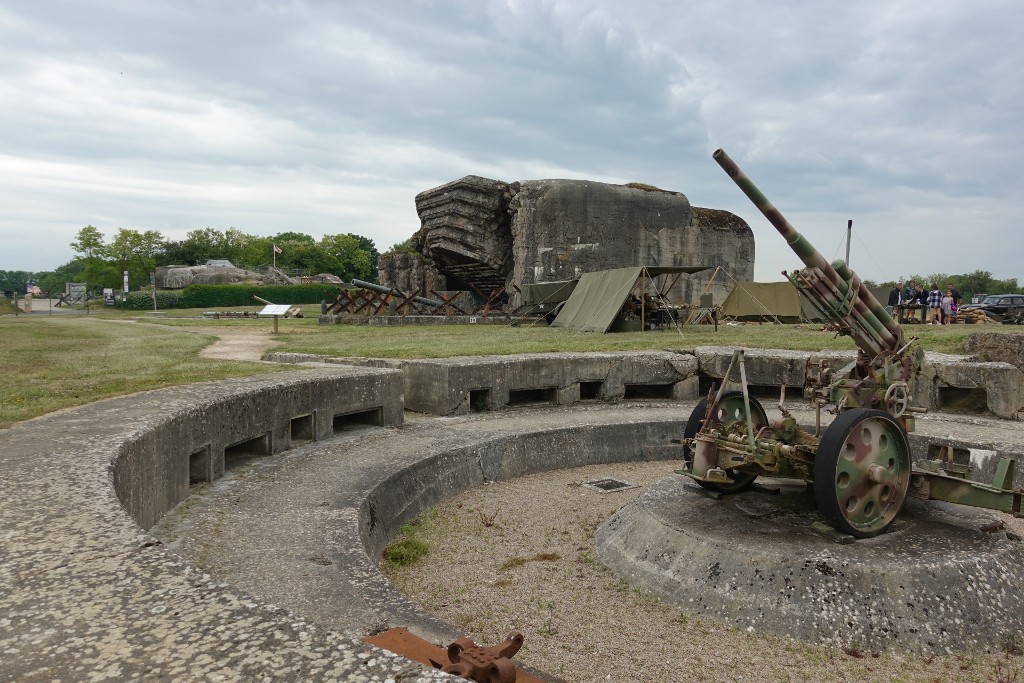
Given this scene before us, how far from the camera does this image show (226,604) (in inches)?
75.0

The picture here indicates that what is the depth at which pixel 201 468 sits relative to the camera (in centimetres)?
496

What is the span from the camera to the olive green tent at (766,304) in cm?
2166

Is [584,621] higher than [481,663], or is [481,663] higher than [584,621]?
[481,663]

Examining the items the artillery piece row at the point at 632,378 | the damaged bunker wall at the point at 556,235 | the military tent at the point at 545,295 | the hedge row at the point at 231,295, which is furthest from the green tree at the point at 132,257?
the artillery piece row at the point at 632,378

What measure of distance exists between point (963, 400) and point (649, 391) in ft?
12.6

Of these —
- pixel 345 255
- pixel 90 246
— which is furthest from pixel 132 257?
pixel 345 255

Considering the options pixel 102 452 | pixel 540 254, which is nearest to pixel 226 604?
pixel 102 452

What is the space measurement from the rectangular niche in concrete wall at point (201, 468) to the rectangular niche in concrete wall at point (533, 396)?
15.0 ft

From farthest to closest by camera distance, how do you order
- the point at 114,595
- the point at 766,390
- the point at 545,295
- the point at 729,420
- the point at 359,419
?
the point at 545,295 → the point at 766,390 → the point at 359,419 → the point at 729,420 → the point at 114,595

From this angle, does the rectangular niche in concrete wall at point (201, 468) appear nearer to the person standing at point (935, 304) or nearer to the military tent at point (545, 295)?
the military tent at point (545, 295)

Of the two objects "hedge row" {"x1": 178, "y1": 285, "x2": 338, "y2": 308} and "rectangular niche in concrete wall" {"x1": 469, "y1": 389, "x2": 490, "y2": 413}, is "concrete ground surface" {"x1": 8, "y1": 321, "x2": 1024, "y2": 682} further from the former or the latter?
"hedge row" {"x1": 178, "y1": 285, "x2": 338, "y2": 308}

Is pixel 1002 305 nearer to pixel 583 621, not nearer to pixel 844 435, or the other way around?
pixel 844 435

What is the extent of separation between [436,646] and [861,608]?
242cm

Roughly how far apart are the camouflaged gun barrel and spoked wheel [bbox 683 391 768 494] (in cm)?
85
